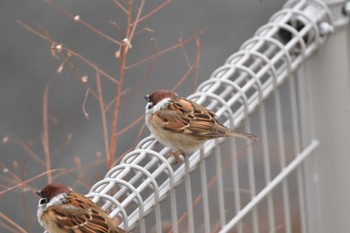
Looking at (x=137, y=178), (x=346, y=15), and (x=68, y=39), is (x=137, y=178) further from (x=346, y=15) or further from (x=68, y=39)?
(x=68, y=39)

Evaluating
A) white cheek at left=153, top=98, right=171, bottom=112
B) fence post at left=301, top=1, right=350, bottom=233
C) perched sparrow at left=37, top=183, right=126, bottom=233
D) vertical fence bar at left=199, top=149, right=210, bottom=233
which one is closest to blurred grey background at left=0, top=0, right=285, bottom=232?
white cheek at left=153, top=98, right=171, bottom=112

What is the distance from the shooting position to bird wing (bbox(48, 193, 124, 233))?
3090mm

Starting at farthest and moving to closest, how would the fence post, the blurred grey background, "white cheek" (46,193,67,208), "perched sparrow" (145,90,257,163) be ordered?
the blurred grey background, the fence post, "perched sparrow" (145,90,257,163), "white cheek" (46,193,67,208)

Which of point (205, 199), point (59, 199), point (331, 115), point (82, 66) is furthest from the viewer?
point (82, 66)

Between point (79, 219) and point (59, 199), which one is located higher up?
point (59, 199)

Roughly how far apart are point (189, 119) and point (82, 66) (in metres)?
3.36

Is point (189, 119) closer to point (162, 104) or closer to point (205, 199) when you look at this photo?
point (162, 104)

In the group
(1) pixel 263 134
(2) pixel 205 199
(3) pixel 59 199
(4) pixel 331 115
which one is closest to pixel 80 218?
(3) pixel 59 199

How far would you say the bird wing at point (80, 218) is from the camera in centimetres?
309

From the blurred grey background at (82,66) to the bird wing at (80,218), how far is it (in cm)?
258

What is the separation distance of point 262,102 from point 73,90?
11.9 feet

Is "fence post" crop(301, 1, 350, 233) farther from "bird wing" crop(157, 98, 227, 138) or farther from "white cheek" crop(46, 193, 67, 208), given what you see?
"white cheek" crop(46, 193, 67, 208)

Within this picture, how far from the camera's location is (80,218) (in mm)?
3227

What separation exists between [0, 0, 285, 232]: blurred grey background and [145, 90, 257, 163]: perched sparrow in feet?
7.03
